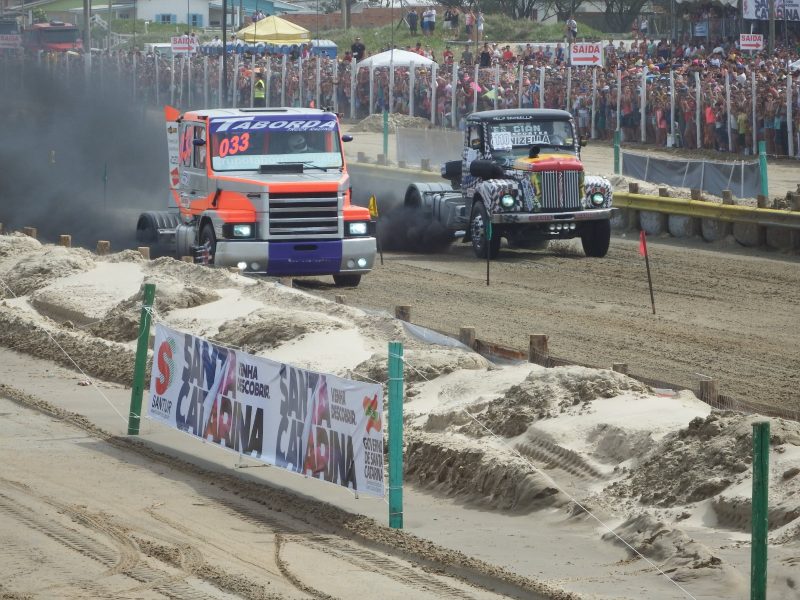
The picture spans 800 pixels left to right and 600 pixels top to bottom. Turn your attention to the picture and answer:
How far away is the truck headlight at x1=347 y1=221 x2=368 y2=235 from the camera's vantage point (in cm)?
1838

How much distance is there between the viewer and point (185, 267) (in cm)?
1752

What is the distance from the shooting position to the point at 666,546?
24.9ft

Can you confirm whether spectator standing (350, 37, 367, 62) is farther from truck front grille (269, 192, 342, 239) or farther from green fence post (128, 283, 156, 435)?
green fence post (128, 283, 156, 435)

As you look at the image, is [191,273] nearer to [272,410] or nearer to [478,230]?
[478,230]

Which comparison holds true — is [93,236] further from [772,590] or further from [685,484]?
[772,590]

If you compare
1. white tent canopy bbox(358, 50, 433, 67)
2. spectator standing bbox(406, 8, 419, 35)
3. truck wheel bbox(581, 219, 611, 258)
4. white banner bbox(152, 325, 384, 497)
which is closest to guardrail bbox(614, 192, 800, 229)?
truck wheel bbox(581, 219, 611, 258)

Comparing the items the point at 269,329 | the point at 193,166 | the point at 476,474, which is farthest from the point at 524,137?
the point at 476,474

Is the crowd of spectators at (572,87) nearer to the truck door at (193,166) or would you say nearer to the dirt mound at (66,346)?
the truck door at (193,166)

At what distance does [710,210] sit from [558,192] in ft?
10.6

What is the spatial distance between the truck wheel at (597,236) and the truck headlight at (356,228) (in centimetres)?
439

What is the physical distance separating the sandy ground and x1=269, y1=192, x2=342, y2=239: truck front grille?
3141 millimetres

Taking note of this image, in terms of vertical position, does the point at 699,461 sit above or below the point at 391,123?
below

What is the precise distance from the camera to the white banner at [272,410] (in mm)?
8539

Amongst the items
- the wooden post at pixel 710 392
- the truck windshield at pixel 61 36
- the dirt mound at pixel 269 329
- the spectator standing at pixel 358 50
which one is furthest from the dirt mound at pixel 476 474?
the truck windshield at pixel 61 36
